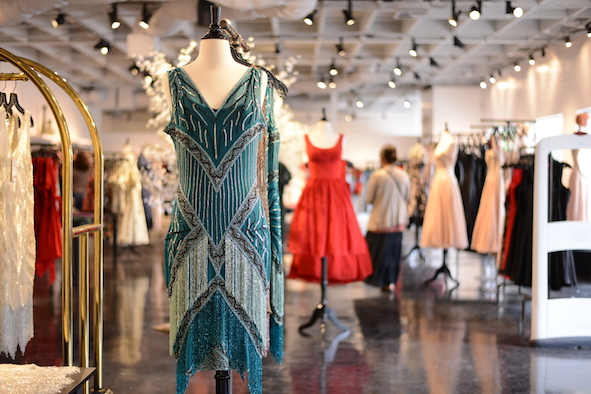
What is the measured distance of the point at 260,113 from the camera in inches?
84.8

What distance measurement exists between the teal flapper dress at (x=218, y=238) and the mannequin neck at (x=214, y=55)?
11 centimetres

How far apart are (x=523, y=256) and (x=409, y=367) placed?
1855mm

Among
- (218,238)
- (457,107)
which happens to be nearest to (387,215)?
(218,238)

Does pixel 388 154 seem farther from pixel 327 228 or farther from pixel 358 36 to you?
pixel 358 36

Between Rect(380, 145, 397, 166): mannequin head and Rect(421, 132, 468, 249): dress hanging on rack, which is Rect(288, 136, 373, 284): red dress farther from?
Rect(421, 132, 468, 249): dress hanging on rack

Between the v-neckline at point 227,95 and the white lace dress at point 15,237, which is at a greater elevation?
the v-neckline at point 227,95

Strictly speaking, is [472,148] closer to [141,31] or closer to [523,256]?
[523,256]

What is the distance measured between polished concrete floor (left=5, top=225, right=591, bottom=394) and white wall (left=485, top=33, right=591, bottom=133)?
3187 mm

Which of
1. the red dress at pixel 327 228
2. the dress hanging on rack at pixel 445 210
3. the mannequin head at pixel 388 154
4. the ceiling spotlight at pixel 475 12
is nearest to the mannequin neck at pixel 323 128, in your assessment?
the red dress at pixel 327 228

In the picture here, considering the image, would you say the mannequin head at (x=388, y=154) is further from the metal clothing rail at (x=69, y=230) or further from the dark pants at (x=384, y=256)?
the metal clothing rail at (x=69, y=230)

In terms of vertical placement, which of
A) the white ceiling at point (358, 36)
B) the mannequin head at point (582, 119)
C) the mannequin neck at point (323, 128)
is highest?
the white ceiling at point (358, 36)

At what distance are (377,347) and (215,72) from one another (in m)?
2.61

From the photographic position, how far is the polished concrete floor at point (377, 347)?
3.44 metres

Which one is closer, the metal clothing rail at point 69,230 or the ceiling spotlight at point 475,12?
the metal clothing rail at point 69,230
